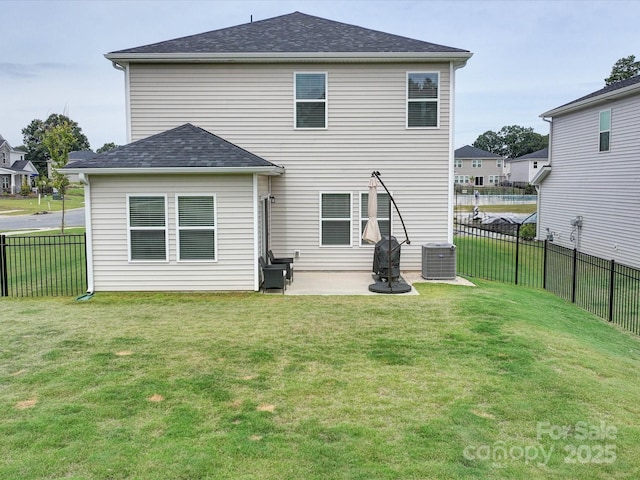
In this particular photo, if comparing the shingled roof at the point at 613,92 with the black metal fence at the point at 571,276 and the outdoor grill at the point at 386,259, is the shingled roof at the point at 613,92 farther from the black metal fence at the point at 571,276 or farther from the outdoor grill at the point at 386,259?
the outdoor grill at the point at 386,259

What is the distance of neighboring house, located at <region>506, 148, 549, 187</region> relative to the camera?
62.3 m

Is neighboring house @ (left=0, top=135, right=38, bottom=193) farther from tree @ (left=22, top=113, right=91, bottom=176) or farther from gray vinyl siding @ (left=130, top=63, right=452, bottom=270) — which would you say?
gray vinyl siding @ (left=130, top=63, right=452, bottom=270)

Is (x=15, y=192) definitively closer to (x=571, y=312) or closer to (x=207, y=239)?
(x=207, y=239)

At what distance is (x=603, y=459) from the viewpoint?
450cm

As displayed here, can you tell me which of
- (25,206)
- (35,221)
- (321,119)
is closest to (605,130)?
(321,119)

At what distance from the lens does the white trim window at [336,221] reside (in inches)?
566

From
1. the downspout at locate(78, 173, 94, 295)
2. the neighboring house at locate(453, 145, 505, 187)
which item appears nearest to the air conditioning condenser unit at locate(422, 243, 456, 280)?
the downspout at locate(78, 173, 94, 295)

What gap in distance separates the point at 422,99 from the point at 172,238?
24.2 ft

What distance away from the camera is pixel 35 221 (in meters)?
32.3

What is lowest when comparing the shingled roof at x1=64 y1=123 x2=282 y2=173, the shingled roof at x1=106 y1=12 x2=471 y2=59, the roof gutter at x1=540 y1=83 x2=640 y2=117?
the shingled roof at x1=64 y1=123 x2=282 y2=173

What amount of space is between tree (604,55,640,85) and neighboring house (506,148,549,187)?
16.0 meters

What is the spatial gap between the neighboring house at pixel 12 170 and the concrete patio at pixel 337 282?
5345 cm

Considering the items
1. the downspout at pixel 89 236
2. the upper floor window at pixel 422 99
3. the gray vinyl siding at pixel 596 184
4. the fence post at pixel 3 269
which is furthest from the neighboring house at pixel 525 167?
the fence post at pixel 3 269

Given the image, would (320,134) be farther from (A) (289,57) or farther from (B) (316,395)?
(B) (316,395)
